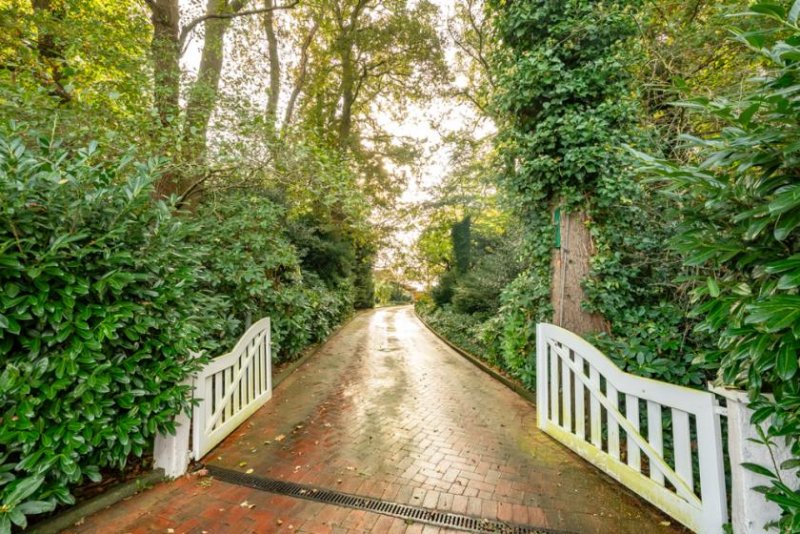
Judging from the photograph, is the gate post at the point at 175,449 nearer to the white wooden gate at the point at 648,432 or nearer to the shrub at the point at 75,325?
the shrub at the point at 75,325

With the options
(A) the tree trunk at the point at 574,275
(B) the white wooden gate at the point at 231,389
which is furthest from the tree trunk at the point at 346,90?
(A) the tree trunk at the point at 574,275

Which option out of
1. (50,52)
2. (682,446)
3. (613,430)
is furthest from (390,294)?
(682,446)

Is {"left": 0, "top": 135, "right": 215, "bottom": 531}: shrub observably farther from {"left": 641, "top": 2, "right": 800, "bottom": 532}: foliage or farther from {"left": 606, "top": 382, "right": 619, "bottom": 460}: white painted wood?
{"left": 606, "top": 382, "right": 619, "bottom": 460}: white painted wood

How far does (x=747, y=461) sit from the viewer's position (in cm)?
180

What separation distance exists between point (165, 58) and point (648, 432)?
7157mm

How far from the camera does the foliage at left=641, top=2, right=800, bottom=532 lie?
127 cm

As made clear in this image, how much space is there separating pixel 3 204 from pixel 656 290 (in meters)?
5.37

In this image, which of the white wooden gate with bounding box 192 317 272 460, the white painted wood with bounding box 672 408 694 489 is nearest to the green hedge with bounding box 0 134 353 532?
the white wooden gate with bounding box 192 317 272 460

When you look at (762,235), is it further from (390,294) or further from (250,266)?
(390,294)

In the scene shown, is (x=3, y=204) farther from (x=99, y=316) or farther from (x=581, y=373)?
(x=581, y=373)

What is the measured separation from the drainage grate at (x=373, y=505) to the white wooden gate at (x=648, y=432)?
0.90m

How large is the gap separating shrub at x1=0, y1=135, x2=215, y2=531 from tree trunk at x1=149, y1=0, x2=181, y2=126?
2.05 meters

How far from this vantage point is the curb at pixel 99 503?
203 centimetres

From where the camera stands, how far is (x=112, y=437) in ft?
6.96
